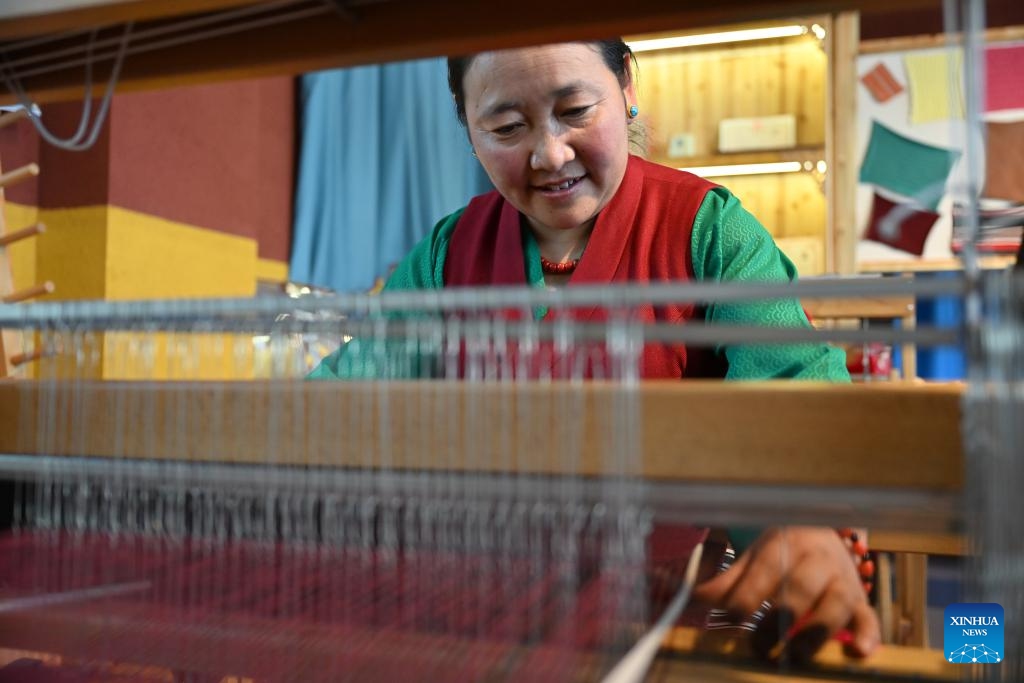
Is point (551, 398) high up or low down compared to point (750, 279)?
down

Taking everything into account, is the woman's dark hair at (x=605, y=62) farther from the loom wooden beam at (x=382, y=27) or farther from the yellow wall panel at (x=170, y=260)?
the yellow wall panel at (x=170, y=260)

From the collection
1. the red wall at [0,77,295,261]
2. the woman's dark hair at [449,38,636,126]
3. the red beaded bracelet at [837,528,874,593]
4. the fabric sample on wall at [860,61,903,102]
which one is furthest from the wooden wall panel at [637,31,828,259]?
the red beaded bracelet at [837,528,874,593]

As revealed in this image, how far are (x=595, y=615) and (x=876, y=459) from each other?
21cm

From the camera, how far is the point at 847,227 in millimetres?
3129

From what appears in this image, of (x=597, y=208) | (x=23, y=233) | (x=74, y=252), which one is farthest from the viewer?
(x=74, y=252)

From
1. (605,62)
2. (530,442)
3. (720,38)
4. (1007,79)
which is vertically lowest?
(530,442)

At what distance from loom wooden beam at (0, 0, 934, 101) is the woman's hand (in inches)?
13.0

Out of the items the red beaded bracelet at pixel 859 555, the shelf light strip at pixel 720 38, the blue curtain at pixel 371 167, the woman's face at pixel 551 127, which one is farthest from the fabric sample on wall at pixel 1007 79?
the red beaded bracelet at pixel 859 555

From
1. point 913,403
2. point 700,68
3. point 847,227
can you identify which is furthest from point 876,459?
point 700,68

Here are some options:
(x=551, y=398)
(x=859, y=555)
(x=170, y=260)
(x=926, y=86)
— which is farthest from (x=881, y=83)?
(x=551, y=398)

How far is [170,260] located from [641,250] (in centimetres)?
195

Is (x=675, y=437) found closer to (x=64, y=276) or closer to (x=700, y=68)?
(x=64, y=276)

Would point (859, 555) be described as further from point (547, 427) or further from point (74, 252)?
point (74, 252)

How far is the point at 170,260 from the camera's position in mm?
2592
